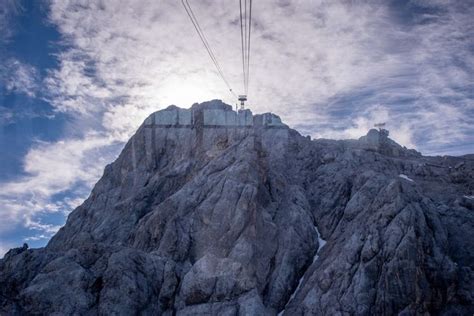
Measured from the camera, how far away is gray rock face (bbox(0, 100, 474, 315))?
1903 inches

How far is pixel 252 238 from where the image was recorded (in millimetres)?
63438

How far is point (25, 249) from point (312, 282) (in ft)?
155

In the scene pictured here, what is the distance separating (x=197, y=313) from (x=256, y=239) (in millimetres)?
19608

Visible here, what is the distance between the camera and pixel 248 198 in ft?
219

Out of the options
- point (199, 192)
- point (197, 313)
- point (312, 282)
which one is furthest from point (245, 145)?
point (197, 313)

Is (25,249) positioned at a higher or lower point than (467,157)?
lower

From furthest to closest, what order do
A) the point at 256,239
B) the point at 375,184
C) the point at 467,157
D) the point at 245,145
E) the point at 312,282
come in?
the point at 467,157
the point at 245,145
the point at 375,184
the point at 256,239
the point at 312,282

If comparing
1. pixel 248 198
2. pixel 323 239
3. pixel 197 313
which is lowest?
pixel 197 313

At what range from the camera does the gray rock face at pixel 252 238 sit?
48.3 m

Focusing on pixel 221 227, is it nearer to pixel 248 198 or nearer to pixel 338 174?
pixel 248 198

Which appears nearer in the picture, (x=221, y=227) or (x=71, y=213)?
(x=221, y=227)

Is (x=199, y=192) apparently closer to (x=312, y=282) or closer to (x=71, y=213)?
(x=312, y=282)

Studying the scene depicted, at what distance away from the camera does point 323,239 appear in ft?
232

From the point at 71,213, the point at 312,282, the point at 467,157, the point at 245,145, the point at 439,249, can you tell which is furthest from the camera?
the point at 467,157
